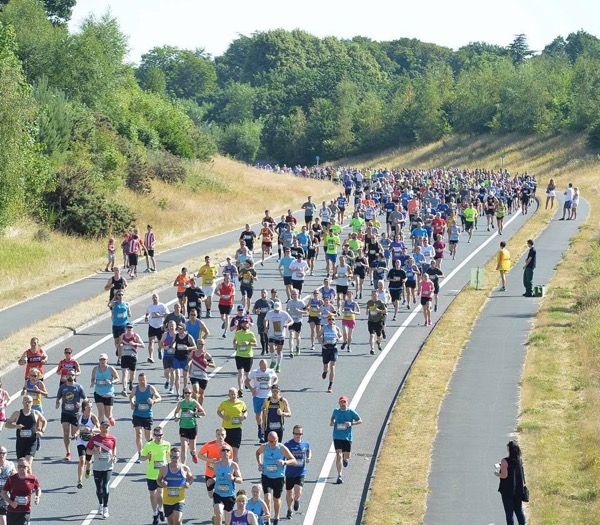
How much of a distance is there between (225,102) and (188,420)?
128244 mm

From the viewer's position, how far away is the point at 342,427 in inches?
730

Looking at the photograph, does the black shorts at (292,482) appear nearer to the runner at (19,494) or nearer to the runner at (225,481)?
the runner at (225,481)

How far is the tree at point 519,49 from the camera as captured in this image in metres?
164

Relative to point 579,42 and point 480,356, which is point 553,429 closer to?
point 480,356

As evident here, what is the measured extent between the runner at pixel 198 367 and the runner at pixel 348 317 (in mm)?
6626

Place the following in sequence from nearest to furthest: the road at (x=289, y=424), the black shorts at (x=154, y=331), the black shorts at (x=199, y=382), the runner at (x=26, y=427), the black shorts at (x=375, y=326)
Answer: the road at (x=289, y=424), the runner at (x=26, y=427), the black shorts at (x=199, y=382), the black shorts at (x=154, y=331), the black shorts at (x=375, y=326)

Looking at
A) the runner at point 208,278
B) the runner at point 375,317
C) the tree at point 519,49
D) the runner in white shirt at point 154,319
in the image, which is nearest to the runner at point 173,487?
the runner in white shirt at point 154,319

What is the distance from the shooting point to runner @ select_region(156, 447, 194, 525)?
15758 millimetres

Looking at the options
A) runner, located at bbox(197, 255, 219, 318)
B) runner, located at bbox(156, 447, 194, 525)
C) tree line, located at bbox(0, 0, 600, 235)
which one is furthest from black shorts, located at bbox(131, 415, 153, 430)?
tree line, located at bbox(0, 0, 600, 235)

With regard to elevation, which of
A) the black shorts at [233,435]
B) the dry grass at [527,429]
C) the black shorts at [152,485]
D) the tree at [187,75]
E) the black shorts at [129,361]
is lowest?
the dry grass at [527,429]

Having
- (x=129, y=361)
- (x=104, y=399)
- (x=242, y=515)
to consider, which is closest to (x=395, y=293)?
(x=129, y=361)

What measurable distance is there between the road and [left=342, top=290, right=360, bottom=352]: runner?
1.09 ft

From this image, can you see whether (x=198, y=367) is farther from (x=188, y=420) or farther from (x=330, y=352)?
(x=330, y=352)

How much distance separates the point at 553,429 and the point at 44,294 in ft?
64.2
